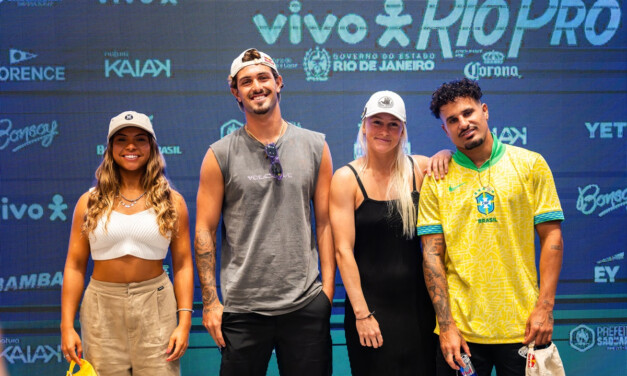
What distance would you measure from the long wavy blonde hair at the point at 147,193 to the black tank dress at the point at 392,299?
3.06 feet

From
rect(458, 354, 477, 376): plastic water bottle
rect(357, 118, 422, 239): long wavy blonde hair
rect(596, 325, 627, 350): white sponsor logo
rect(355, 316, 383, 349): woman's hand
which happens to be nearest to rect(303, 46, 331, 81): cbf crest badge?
rect(357, 118, 422, 239): long wavy blonde hair

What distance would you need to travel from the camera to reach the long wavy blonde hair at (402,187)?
265 cm

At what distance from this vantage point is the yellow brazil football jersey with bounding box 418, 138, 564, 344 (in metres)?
2.46

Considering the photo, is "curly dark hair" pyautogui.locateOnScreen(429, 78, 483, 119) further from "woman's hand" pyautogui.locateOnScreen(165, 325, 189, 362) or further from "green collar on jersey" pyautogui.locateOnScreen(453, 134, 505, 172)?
"woman's hand" pyautogui.locateOnScreen(165, 325, 189, 362)

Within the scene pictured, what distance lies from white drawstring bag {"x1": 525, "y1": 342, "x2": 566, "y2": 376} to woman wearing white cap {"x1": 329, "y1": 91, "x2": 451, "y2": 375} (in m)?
0.45

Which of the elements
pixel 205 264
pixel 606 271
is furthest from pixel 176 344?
pixel 606 271

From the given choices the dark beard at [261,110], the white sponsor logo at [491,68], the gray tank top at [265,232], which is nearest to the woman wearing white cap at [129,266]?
the gray tank top at [265,232]

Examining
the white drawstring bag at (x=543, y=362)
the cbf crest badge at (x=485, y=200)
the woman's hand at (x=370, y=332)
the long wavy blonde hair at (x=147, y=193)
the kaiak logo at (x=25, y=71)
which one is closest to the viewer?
the white drawstring bag at (x=543, y=362)

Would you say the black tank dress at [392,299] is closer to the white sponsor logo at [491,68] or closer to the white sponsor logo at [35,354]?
the white sponsor logo at [491,68]

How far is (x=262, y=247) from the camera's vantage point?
270cm

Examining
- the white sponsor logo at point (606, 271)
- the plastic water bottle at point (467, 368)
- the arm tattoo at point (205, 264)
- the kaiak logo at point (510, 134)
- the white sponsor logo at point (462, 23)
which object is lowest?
the plastic water bottle at point (467, 368)

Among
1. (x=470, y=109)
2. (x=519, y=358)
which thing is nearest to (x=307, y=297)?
(x=519, y=358)

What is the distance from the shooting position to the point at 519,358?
2449mm

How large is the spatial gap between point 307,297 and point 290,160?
0.67 m
